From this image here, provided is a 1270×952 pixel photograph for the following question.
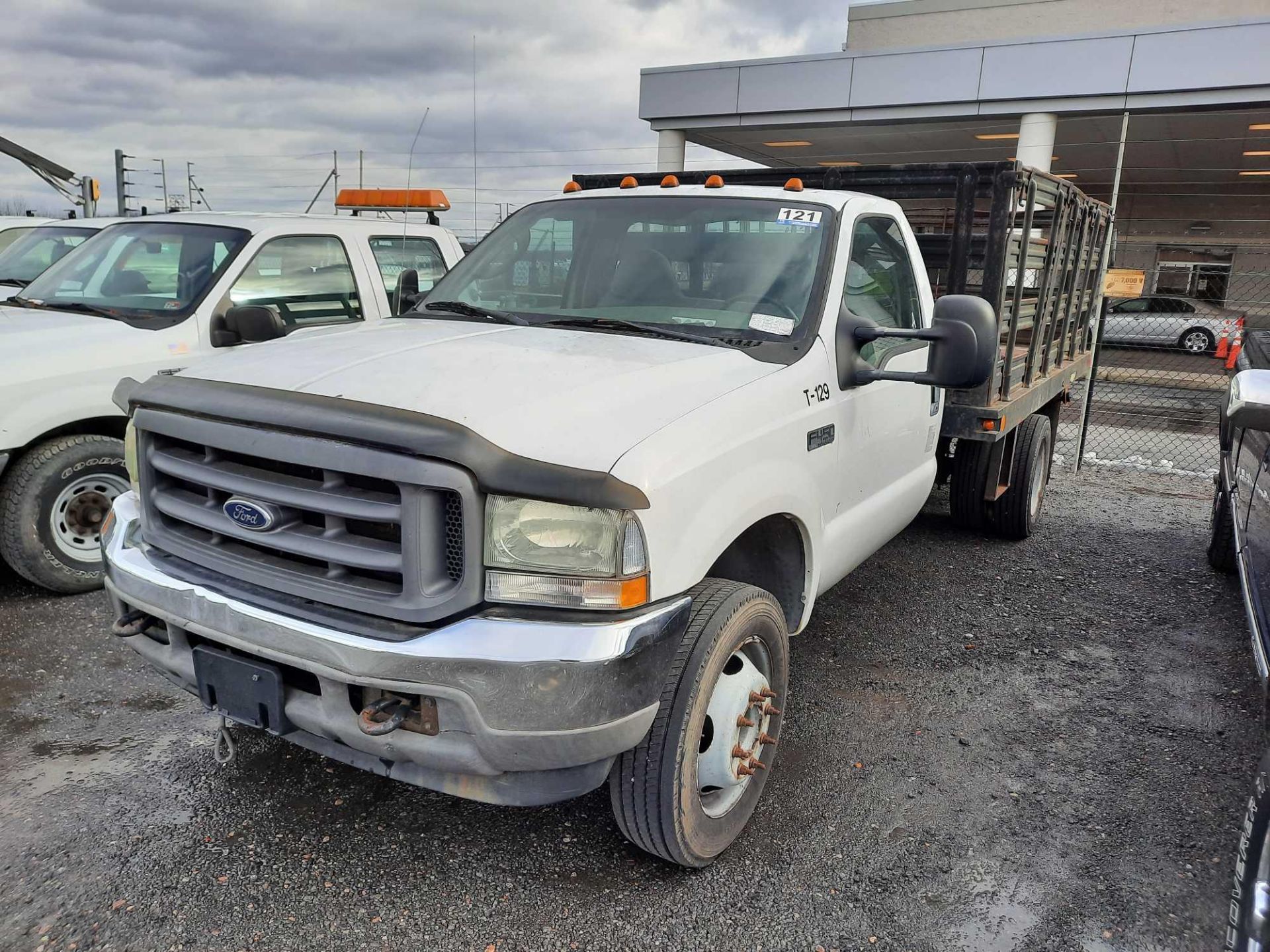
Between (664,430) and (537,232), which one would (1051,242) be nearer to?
(537,232)

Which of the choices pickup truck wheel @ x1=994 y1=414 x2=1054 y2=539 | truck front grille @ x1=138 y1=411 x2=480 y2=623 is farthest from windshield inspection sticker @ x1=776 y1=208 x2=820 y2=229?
pickup truck wheel @ x1=994 y1=414 x2=1054 y2=539

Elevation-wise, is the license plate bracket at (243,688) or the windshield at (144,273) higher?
the windshield at (144,273)

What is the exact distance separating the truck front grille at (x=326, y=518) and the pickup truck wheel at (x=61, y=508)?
7.87ft

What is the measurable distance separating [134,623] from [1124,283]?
7.66 meters

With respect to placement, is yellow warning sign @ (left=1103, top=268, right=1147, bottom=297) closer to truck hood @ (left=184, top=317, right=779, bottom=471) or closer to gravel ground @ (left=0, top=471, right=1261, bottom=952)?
gravel ground @ (left=0, top=471, right=1261, bottom=952)

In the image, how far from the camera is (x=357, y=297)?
597 centimetres

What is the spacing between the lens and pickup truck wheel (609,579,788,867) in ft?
8.34

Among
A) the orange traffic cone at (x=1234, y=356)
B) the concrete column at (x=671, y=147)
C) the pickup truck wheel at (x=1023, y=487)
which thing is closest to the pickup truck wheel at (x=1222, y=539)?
the orange traffic cone at (x=1234, y=356)

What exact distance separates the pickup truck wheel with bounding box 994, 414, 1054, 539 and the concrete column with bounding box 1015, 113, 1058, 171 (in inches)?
373

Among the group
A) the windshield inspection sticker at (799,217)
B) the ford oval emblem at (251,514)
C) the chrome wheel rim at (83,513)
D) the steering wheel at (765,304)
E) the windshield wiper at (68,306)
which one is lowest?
the chrome wheel rim at (83,513)

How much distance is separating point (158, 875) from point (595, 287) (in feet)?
8.10

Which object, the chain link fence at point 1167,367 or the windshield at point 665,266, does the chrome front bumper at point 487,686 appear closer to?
the windshield at point 665,266

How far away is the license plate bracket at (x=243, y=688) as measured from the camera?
2.46 meters

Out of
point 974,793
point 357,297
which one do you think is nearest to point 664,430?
point 974,793
